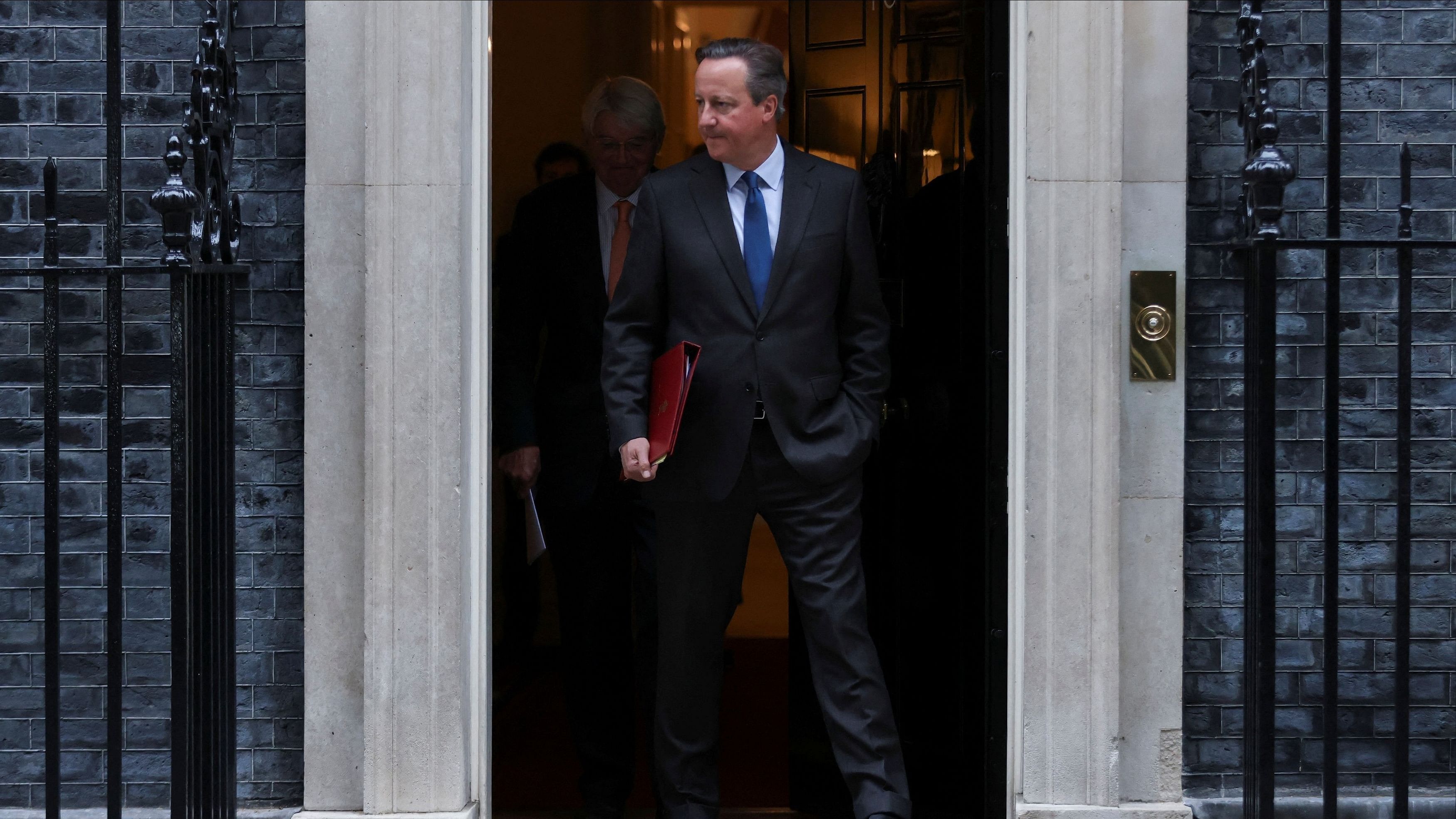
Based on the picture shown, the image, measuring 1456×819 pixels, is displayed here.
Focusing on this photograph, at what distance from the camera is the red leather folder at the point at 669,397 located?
3.59 metres

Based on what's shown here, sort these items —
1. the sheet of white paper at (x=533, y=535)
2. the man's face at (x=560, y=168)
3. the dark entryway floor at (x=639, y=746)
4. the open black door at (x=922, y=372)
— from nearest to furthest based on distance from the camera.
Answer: the sheet of white paper at (x=533, y=535)
the open black door at (x=922, y=372)
the dark entryway floor at (x=639, y=746)
the man's face at (x=560, y=168)

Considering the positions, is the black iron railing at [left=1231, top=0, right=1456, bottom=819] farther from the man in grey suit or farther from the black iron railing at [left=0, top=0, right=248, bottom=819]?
the black iron railing at [left=0, top=0, right=248, bottom=819]

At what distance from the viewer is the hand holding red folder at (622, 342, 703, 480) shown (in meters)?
3.59

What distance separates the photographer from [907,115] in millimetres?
4770

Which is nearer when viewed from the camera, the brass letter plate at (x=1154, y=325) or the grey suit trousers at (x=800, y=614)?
the grey suit trousers at (x=800, y=614)

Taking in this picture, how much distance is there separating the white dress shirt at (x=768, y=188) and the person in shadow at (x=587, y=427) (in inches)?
29.2

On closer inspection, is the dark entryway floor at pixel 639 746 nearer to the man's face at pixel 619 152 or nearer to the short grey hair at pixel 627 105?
the man's face at pixel 619 152

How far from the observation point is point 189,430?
3.72m

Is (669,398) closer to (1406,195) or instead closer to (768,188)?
(768,188)

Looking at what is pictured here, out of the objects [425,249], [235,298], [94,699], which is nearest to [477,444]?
[425,249]

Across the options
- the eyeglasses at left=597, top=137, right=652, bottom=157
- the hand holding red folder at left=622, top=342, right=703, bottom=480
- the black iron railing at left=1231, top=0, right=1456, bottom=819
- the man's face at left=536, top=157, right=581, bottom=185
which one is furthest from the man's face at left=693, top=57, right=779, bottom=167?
the man's face at left=536, top=157, right=581, bottom=185

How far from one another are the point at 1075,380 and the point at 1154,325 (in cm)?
27

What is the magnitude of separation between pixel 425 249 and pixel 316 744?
1.36m

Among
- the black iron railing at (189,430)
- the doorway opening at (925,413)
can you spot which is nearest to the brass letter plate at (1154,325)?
the doorway opening at (925,413)
